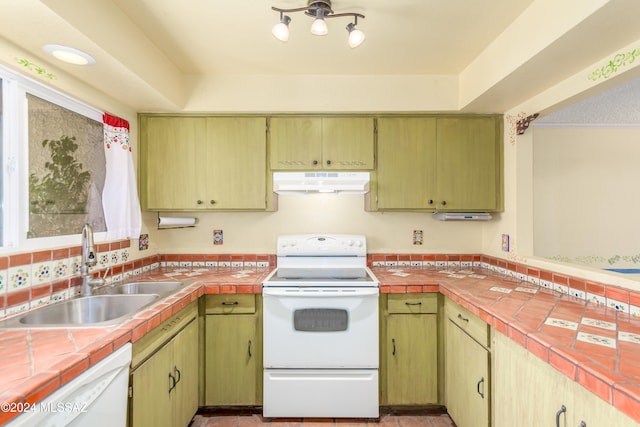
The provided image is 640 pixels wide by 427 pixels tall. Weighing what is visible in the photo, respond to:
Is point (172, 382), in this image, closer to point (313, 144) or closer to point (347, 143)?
point (313, 144)

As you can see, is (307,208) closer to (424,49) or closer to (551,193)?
(424,49)

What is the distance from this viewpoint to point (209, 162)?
2.37 metres

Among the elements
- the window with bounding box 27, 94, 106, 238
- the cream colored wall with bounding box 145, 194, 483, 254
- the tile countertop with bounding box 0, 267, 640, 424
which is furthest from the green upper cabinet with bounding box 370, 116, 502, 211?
the window with bounding box 27, 94, 106, 238

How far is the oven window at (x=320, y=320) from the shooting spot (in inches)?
77.5

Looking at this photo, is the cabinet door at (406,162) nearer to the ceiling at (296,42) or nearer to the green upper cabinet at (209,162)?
the ceiling at (296,42)

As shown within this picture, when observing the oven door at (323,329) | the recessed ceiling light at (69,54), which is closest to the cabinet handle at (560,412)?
the oven door at (323,329)

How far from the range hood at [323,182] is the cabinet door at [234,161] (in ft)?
0.73

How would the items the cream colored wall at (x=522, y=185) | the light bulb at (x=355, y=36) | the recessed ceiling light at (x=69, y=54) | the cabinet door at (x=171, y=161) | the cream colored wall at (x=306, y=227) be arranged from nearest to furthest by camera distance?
the recessed ceiling light at (x=69, y=54)
the light bulb at (x=355, y=36)
the cream colored wall at (x=522, y=185)
the cabinet door at (x=171, y=161)
the cream colored wall at (x=306, y=227)

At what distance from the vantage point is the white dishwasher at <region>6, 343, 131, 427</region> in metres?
0.81

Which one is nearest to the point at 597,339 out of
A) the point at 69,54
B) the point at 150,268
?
the point at 69,54

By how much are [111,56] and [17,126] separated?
0.56 m

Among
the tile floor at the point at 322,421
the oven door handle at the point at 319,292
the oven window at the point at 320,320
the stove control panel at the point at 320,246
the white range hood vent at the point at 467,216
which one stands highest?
the white range hood vent at the point at 467,216

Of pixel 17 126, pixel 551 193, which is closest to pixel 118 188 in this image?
pixel 17 126

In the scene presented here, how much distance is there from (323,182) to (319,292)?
2.66ft
